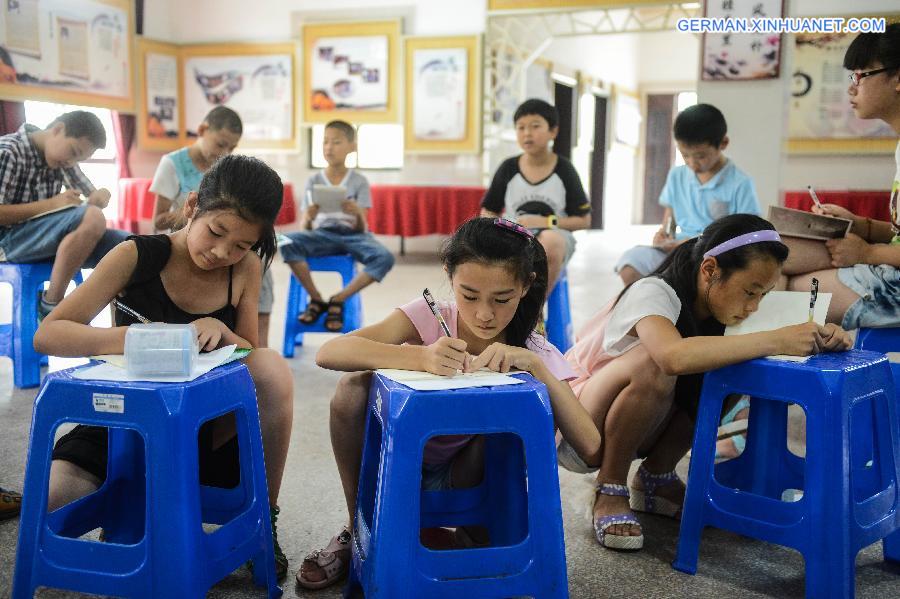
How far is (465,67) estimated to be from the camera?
6.90m

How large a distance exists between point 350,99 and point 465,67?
1.09 m

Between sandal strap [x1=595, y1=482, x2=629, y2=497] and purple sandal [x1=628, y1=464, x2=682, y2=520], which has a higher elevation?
sandal strap [x1=595, y1=482, x2=629, y2=497]

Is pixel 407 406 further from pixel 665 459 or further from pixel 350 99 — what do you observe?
pixel 350 99

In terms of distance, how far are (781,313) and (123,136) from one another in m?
6.69

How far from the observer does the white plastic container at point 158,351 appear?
1066 millimetres

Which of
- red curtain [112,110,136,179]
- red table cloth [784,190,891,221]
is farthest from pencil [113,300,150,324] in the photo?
red curtain [112,110,136,179]

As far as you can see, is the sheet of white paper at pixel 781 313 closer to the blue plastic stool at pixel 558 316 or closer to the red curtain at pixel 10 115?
the blue plastic stool at pixel 558 316

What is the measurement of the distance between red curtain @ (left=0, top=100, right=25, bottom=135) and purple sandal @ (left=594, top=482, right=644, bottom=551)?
5622 millimetres

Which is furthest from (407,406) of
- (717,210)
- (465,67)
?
(465,67)

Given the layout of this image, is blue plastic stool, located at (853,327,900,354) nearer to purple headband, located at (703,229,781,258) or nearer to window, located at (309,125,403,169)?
purple headband, located at (703,229,781,258)

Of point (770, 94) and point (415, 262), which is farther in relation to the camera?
point (415, 262)

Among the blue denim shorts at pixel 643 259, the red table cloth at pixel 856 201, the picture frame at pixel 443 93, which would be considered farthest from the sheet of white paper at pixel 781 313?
the picture frame at pixel 443 93

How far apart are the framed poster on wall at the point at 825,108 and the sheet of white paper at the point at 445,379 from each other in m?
5.69

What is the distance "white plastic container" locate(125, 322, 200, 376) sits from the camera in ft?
3.50
